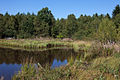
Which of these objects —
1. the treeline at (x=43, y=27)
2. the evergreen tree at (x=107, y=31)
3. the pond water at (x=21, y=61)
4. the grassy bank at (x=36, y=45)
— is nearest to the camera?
the pond water at (x=21, y=61)

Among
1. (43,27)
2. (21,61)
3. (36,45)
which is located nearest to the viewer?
(21,61)

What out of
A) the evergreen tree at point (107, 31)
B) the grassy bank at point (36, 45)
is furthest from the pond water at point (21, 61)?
the evergreen tree at point (107, 31)

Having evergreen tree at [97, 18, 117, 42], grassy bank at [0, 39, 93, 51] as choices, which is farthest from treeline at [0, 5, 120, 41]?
grassy bank at [0, 39, 93, 51]

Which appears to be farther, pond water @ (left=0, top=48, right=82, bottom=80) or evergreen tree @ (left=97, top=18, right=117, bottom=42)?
evergreen tree @ (left=97, top=18, right=117, bottom=42)

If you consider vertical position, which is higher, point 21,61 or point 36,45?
point 36,45

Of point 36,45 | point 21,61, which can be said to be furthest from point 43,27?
point 21,61

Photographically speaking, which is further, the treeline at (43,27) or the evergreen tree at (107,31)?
the treeline at (43,27)

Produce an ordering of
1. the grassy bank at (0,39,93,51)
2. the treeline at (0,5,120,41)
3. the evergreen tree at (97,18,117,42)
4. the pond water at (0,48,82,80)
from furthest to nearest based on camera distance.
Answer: the treeline at (0,5,120,41)
the evergreen tree at (97,18,117,42)
the grassy bank at (0,39,93,51)
the pond water at (0,48,82,80)

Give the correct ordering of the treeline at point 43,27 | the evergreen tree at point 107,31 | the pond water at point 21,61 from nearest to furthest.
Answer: the pond water at point 21,61 < the evergreen tree at point 107,31 < the treeline at point 43,27

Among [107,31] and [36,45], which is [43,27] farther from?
[36,45]

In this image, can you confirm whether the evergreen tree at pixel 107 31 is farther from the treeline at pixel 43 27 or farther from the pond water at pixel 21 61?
the pond water at pixel 21 61

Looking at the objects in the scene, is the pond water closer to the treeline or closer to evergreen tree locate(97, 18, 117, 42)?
evergreen tree locate(97, 18, 117, 42)

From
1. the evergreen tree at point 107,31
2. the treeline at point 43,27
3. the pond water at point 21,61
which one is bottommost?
the pond water at point 21,61

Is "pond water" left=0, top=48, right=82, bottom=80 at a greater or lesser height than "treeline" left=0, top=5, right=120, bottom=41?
lesser
